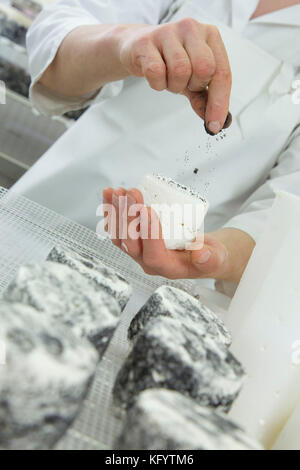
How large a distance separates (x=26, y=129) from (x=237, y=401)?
2.36 meters

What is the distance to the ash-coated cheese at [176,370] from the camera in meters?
0.51

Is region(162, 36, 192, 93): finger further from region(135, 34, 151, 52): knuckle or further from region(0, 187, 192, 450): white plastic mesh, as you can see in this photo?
region(0, 187, 192, 450): white plastic mesh

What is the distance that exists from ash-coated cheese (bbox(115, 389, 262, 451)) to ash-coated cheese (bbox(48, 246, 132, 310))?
0.22 metres

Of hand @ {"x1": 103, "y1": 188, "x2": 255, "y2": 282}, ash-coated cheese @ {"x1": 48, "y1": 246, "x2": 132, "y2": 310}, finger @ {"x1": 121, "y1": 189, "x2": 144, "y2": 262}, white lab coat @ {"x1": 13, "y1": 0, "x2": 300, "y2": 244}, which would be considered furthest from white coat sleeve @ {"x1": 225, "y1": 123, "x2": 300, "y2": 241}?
ash-coated cheese @ {"x1": 48, "y1": 246, "x2": 132, "y2": 310}

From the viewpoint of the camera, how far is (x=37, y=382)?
41 centimetres

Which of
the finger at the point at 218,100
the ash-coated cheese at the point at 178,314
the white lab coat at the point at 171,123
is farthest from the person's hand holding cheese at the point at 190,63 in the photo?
the white lab coat at the point at 171,123

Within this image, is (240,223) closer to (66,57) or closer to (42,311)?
(66,57)

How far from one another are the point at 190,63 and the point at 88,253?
40cm

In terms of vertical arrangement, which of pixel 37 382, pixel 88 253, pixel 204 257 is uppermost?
pixel 37 382

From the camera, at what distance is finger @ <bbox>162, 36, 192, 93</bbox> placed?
2.57 feet

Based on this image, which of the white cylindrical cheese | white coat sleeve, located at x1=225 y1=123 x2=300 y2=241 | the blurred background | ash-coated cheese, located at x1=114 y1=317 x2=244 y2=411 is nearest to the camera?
ash-coated cheese, located at x1=114 y1=317 x2=244 y2=411

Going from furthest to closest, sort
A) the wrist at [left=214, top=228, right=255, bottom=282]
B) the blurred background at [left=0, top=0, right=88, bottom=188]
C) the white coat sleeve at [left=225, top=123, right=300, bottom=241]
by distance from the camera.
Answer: the blurred background at [left=0, top=0, right=88, bottom=188], the white coat sleeve at [left=225, top=123, right=300, bottom=241], the wrist at [left=214, top=228, right=255, bottom=282]

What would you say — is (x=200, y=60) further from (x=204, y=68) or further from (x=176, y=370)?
(x=176, y=370)

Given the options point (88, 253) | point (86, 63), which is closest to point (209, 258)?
point (88, 253)
